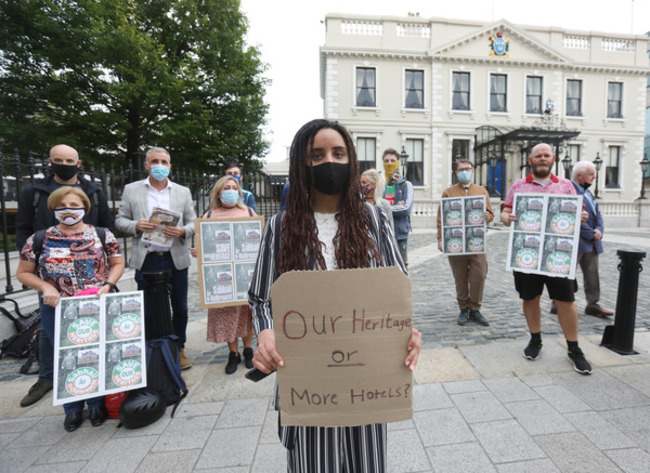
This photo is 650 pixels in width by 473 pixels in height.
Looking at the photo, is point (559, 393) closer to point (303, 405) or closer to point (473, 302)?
point (473, 302)

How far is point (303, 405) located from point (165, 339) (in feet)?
7.16

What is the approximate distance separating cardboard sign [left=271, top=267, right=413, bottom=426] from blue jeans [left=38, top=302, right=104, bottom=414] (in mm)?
2304

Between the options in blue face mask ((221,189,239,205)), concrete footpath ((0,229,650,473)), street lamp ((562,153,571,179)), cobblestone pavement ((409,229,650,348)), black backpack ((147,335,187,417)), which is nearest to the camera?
concrete footpath ((0,229,650,473))

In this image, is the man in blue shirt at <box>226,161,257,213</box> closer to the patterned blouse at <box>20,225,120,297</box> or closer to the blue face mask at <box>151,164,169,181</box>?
the blue face mask at <box>151,164,169,181</box>

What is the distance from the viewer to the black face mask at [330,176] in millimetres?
1499

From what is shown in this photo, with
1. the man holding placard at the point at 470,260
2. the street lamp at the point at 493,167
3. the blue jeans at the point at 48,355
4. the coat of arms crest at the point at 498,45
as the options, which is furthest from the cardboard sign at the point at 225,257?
the coat of arms crest at the point at 498,45

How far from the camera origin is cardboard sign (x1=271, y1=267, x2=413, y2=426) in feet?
4.02

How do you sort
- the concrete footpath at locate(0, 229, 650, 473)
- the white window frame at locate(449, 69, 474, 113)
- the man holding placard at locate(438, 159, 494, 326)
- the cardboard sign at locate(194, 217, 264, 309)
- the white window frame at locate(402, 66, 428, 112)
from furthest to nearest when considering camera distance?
the white window frame at locate(449, 69, 474, 113) < the white window frame at locate(402, 66, 428, 112) < the man holding placard at locate(438, 159, 494, 326) < the cardboard sign at locate(194, 217, 264, 309) < the concrete footpath at locate(0, 229, 650, 473)

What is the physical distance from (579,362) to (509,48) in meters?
26.0

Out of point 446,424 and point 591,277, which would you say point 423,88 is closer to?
point 591,277

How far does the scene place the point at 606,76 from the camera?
2369 cm

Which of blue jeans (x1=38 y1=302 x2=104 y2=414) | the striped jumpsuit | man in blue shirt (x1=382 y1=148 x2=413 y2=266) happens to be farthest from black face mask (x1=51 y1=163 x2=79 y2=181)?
man in blue shirt (x1=382 y1=148 x2=413 y2=266)

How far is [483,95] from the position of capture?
22.7 m

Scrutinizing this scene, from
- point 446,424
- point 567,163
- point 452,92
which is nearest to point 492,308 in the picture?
point 446,424
